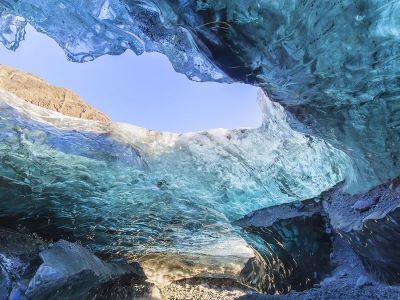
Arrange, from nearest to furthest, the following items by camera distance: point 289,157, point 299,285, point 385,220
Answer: point 385,220
point 289,157
point 299,285

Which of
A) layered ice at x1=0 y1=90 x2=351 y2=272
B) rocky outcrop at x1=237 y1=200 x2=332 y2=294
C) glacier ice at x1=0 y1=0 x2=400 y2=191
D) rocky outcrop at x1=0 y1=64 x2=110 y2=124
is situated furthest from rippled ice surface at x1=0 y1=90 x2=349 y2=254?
rocky outcrop at x1=0 y1=64 x2=110 y2=124

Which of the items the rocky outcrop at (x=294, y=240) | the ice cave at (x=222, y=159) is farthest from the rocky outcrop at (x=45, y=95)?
the rocky outcrop at (x=294, y=240)

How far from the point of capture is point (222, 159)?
4.33 metres

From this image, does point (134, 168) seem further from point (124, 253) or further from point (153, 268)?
point (153, 268)

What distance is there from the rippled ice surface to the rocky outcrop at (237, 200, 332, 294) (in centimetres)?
18

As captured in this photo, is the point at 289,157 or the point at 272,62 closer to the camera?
the point at 272,62

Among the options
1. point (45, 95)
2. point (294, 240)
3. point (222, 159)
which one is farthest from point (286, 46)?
point (45, 95)

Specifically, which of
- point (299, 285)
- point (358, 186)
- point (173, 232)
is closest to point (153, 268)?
point (173, 232)

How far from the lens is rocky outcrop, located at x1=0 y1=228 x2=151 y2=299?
375 centimetres

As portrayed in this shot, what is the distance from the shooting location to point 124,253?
679 centimetres

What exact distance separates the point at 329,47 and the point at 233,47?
60 cm

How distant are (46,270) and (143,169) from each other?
4.52 ft

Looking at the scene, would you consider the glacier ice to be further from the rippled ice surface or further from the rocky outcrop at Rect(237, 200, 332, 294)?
the rocky outcrop at Rect(237, 200, 332, 294)

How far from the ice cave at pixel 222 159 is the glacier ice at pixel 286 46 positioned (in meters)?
0.01
